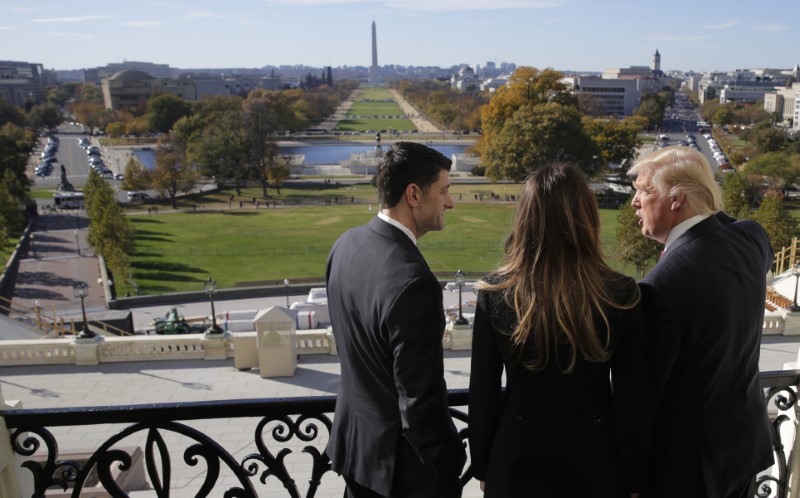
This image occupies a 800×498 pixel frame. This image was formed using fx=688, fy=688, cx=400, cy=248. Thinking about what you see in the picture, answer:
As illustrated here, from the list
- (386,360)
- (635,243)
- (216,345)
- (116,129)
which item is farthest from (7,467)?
(116,129)

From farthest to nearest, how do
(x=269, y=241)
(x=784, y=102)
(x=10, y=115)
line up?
(x=784, y=102)
(x=10, y=115)
(x=269, y=241)

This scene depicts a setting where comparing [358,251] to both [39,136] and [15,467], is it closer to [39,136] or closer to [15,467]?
[15,467]

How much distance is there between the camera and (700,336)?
2256 millimetres

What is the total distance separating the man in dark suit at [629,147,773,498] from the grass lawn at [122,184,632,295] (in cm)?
2129

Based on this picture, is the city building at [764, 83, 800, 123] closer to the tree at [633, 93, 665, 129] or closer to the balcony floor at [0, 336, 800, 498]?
the tree at [633, 93, 665, 129]

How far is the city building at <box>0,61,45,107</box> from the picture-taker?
125000 millimetres

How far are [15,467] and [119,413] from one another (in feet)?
1.91

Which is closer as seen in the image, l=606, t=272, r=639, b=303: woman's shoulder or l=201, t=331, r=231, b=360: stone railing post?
l=606, t=272, r=639, b=303: woman's shoulder

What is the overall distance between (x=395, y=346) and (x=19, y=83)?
498 feet

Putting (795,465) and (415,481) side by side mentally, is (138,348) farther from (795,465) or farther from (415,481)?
(795,465)

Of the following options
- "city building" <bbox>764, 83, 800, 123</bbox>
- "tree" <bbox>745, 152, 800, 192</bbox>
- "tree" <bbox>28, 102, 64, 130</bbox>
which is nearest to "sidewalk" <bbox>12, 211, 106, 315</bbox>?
"tree" <bbox>745, 152, 800, 192</bbox>

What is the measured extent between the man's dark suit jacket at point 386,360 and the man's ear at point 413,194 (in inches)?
4.5

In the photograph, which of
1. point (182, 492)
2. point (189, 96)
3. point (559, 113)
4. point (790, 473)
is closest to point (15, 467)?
point (790, 473)

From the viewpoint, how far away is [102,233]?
28.2 metres
